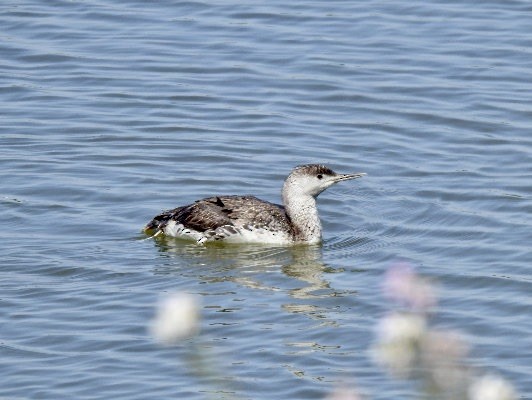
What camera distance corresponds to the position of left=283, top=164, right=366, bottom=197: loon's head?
13906 mm

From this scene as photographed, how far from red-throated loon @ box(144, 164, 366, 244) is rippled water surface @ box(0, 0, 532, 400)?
0.60ft

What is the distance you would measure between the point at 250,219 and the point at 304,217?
555mm

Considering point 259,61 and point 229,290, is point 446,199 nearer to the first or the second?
point 229,290

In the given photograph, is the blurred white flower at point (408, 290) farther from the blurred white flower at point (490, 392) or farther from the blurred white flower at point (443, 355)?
the blurred white flower at point (490, 392)

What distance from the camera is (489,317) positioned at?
A: 1087 cm

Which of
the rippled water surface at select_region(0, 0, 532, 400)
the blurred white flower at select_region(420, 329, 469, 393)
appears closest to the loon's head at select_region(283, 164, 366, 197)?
the rippled water surface at select_region(0, 0, 532, 400)

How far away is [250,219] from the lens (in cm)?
1355

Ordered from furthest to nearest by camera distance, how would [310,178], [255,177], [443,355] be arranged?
[255,177] < [310,178] < [443,355]

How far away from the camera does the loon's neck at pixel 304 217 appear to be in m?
13.6

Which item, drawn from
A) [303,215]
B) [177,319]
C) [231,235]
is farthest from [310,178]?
[177,319]

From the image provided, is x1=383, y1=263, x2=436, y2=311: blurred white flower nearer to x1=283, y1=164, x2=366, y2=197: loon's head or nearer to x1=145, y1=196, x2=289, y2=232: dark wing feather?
x1=145, y1=196, x2=289, y2=232: dark wing feather

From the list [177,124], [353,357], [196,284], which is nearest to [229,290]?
[196,284]

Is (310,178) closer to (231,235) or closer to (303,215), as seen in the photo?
(303,215)

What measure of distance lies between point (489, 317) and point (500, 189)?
396 cm
